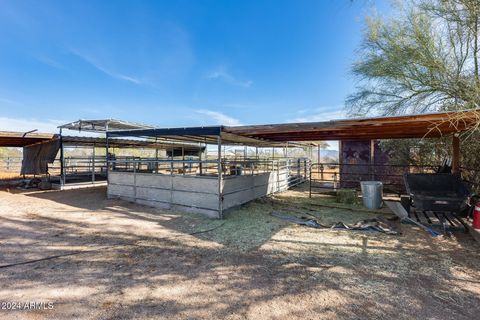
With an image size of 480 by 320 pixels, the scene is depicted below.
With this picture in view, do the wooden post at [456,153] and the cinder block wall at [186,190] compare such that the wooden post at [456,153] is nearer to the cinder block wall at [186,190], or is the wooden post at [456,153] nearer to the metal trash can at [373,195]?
the metal trash can at [373,195]

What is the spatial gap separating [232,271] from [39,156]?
11516mm

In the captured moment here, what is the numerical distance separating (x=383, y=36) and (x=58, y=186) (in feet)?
41.0

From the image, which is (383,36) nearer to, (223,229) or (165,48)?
(223,229)

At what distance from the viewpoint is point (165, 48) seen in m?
13.6

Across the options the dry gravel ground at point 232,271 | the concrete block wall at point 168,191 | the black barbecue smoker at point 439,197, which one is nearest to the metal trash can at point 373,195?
the black barbecue smoker at point 439,197

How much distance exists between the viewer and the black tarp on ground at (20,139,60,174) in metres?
9.38

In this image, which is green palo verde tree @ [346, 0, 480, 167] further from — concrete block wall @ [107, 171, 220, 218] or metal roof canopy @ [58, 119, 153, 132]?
metal roof canopy @ [58, 119, 153, 132]

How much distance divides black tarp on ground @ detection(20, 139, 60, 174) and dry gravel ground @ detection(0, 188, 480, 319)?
560cm

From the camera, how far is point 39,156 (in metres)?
10.1

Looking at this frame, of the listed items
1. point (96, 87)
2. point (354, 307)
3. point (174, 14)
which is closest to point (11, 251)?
point (354, 307)

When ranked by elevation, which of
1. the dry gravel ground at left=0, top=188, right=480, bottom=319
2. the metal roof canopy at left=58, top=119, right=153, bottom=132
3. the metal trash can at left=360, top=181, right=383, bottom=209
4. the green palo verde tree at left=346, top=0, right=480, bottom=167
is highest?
the green palo verde tree at left=346, top=0, right=480, bottom=167

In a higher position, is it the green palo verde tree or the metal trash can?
the green palo verde tree

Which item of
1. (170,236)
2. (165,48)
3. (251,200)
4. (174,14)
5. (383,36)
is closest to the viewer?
(170,236)

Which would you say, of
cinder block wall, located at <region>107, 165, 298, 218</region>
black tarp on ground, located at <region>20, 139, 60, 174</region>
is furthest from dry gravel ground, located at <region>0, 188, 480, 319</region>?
black tarp on ground, located at <region>20, 139, 60, 174</region>
